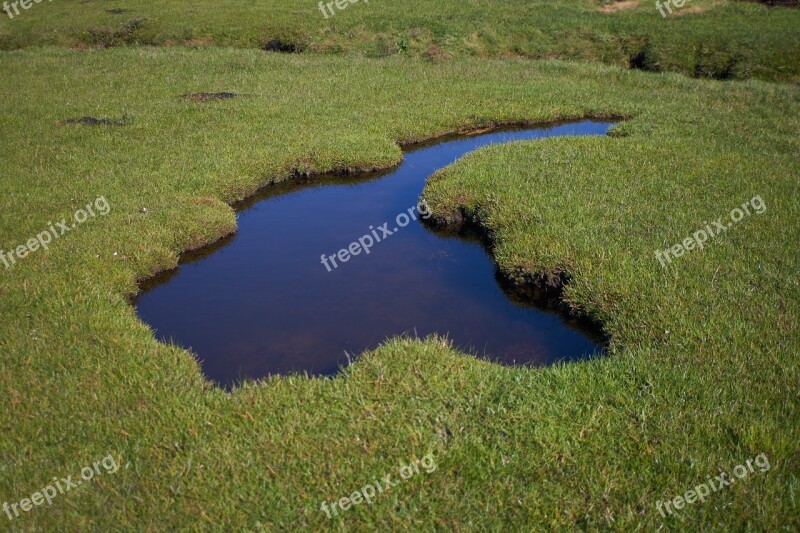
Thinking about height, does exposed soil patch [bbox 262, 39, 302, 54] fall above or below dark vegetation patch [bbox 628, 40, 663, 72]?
above

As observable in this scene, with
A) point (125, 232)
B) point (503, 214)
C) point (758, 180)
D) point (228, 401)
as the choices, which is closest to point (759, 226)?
point (758, 180)

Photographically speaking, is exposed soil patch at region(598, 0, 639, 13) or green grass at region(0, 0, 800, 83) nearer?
green grass at region(0, 0, 800, 83)

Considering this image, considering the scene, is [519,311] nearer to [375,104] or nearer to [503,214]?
[503,214]

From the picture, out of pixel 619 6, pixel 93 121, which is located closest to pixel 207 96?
pixel 93 121

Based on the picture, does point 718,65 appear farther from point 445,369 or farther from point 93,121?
point 445,369

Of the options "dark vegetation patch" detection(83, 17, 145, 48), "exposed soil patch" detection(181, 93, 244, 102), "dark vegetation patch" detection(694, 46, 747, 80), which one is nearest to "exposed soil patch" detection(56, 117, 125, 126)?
"exposed soil patch" detection(181, 93, 244, 102)

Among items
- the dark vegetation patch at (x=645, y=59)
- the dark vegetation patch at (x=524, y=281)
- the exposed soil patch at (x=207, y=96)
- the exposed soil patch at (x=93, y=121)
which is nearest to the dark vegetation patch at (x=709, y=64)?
the dark vegetation patch at (x=645, y=59)

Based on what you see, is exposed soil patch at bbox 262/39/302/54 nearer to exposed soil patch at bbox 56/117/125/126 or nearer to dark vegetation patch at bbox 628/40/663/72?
exposed soil patch at bbox 56/117/125/126
